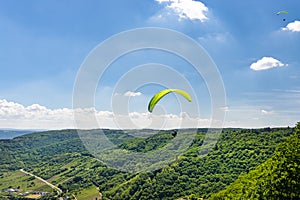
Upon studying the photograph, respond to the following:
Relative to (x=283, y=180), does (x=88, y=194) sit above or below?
below

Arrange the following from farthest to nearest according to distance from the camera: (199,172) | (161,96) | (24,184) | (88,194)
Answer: (24,184) < (88,194) < (199,172) < (161,96)

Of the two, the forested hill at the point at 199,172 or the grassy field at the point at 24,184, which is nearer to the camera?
the forested hill at the point at 199,172

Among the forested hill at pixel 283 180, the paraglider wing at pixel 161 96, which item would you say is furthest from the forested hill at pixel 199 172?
the paraglider wing at pixel 161 96

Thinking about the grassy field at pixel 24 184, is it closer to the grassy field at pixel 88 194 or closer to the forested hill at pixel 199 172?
the forested hill at pixel 199 172

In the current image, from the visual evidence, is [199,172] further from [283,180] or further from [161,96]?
[161,96]

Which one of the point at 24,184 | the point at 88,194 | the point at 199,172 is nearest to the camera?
the point at 199,172

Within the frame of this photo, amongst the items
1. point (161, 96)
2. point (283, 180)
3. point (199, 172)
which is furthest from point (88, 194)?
point (161, 96)

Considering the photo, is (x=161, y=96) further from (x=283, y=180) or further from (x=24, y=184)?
(x=24, y=184)

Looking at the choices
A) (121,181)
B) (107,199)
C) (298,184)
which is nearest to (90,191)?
(121,181)

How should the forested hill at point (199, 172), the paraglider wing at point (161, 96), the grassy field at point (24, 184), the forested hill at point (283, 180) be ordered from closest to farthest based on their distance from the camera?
the paraglider wing at point (161, 96)
the forested hill at point (283, 180)
the forested hill at point (199, 172)
the grassy field at point (24, 184)

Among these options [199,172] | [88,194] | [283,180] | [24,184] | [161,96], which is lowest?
[24,184]

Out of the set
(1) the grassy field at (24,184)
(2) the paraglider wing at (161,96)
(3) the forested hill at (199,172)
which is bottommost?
(1) the grassy field at (24,184)

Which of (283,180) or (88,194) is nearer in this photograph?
(283,180)
